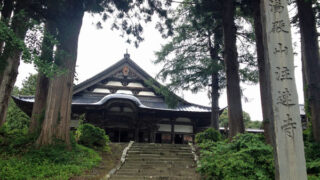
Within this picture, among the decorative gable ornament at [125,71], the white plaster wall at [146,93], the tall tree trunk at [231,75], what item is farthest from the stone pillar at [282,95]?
the decorative gable ornament at [125,71]

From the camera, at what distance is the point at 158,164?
9.99 m

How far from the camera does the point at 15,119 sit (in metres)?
21.5

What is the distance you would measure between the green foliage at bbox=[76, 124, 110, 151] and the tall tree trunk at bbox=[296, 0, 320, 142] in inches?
342

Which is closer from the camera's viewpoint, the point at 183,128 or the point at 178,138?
the point at 183,128

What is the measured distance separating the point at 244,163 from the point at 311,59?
19.3 feet

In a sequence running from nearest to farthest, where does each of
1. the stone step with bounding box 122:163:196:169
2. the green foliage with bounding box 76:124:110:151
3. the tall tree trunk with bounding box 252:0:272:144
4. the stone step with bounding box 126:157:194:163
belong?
1. the tall tree trunk with bounding box 252:0:272:144
2. the stone step with bounding box 122:163:196:169
3. the stone step with bounding box 126:157:194:163
4. the green foliage with bounding box 76:124:110:151

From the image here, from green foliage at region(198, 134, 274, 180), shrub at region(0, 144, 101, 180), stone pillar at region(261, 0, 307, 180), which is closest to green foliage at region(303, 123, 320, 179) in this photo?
green foliage at region(198, 134, 274, 180)

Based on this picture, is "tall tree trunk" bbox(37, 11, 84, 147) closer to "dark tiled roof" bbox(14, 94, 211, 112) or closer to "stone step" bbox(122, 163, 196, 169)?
"stone step" bbox(122, 163, 196, 169)

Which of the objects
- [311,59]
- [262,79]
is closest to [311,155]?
[262,79]

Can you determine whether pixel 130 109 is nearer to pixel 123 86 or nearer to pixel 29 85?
pixel 123 86

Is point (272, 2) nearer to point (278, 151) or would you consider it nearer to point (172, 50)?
point (278, 151)

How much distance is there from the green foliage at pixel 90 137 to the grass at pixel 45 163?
1640 millimetres

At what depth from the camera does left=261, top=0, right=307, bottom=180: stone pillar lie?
389 centimetres

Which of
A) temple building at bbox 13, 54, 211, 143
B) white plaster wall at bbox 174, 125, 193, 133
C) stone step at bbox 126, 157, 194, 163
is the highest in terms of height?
temple building at bbox 13, 54, 211, 143
